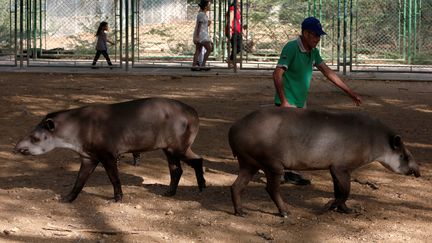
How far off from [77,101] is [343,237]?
27.7 feet

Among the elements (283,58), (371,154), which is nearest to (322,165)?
(371,154)

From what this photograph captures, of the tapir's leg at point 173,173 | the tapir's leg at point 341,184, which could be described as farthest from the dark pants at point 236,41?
the tapir's leg at point 341,184

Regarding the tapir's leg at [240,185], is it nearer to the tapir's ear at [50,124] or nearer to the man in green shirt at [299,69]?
the man in green shirt at [299,69]

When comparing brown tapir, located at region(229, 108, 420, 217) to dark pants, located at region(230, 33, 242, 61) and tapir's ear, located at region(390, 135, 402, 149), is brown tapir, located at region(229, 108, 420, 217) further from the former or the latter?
dark pants, located at region(230, 33, 242, 61)

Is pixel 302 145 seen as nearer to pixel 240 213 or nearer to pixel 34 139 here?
pixel 240 213

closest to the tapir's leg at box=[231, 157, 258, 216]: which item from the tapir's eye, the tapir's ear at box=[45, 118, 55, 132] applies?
the tapir's ear at box=[45, 118, 55, 132]

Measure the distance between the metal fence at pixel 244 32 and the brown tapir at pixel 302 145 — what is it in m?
10.9

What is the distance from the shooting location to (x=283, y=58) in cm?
873

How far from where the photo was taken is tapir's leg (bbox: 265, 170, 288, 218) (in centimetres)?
773

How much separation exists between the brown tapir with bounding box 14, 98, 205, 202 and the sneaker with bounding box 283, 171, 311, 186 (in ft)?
3.77

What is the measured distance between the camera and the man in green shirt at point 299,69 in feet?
28.2

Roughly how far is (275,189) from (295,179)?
4.57ft

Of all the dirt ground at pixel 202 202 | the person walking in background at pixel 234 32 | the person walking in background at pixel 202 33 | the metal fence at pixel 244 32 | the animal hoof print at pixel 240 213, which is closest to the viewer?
the dirt ground at pixel 202 202

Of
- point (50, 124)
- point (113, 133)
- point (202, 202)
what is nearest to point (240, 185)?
point (202, 202)
